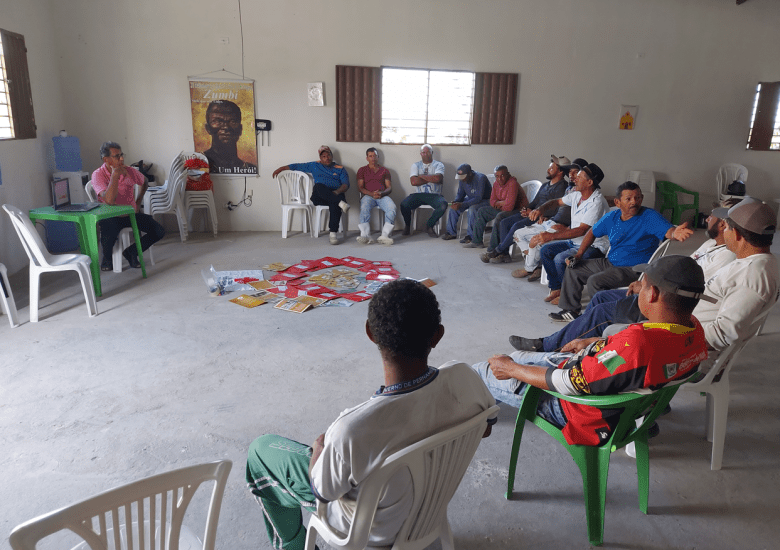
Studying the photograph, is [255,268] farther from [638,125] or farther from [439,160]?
[638,125]

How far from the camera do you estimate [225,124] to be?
6758mm

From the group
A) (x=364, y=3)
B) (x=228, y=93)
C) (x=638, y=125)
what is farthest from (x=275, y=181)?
(x=638, y=125)

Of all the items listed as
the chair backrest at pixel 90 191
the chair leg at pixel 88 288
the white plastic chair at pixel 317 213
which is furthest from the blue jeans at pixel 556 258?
the chair backrest at pixel 90 191

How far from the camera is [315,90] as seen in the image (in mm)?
6844

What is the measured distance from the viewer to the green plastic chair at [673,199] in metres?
7.90

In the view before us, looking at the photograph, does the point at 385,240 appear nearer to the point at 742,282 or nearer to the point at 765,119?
the point at 742,282

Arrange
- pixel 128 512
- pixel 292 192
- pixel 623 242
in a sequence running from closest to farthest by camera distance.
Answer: pixel 128 512 → pixel 623 242 → pixel 292 192

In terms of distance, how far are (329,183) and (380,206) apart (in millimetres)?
744

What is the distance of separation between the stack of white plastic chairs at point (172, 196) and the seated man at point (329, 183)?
1.17 m

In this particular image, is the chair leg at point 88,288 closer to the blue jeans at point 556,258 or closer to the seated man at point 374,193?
the seated man at point 374,193

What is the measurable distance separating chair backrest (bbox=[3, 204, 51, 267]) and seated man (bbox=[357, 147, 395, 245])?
11.7 ft

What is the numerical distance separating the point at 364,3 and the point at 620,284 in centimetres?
503

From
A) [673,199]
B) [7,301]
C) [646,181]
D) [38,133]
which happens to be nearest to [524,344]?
[7,301]

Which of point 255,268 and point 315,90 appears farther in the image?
point 315,90
